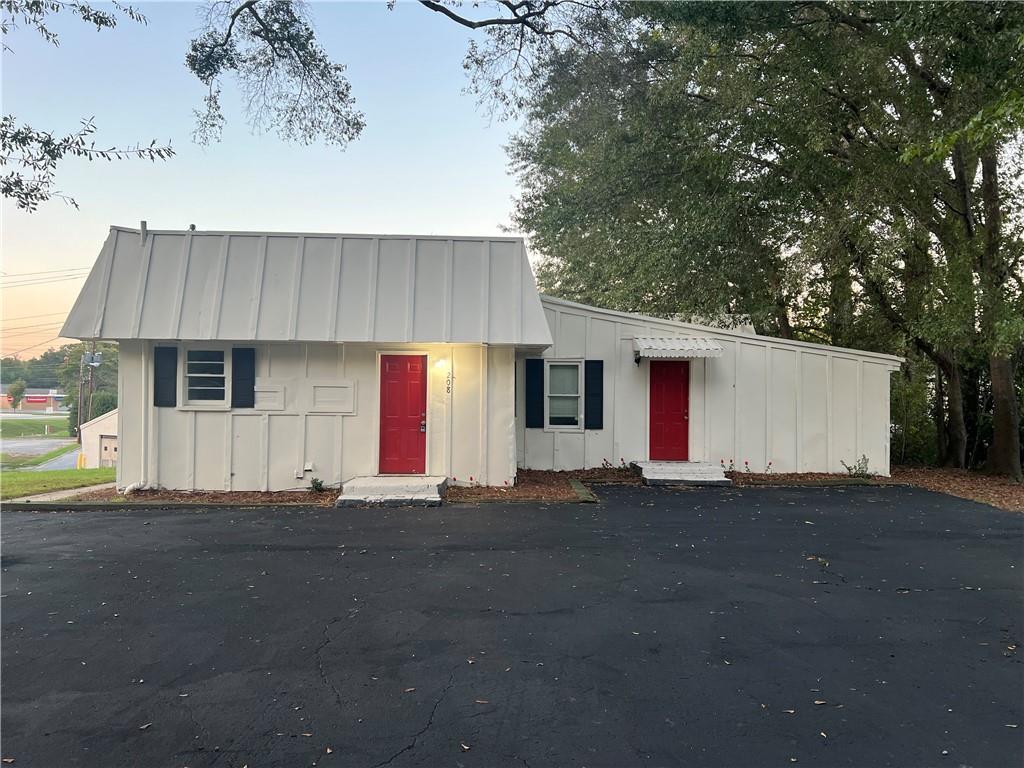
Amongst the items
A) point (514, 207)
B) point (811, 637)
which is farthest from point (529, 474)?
point (514, 207)

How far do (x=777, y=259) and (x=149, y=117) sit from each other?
10786 millimetres

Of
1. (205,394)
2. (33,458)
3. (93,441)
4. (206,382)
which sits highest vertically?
(206,382)

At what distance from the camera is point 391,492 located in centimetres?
821

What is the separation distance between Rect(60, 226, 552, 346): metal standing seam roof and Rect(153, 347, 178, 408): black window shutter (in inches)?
21.3

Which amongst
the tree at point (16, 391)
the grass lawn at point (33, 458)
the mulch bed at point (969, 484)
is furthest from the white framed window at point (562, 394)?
the tree at point (16, 391)

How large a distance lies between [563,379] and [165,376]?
6.93m

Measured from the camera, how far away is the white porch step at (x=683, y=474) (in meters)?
9.53

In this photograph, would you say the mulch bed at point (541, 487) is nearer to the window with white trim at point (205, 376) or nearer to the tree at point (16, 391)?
the window with white trim at point (205, 376)

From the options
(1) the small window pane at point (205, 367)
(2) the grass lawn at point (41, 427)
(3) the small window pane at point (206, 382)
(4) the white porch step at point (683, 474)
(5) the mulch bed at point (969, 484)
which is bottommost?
(2) the grass lawn at point (41, 427)

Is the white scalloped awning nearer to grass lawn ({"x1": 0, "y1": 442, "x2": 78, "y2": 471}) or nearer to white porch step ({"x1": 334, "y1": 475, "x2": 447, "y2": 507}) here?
white porch step ({"x1": 334, "y1": 475, "x2": 447, "y2": 507})

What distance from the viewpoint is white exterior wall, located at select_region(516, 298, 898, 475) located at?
10.8m

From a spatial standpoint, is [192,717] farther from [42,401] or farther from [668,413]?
[42,401]

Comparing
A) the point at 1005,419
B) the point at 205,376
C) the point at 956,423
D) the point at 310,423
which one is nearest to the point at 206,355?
the point at 205,376

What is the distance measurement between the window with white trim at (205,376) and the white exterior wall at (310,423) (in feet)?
0.54
